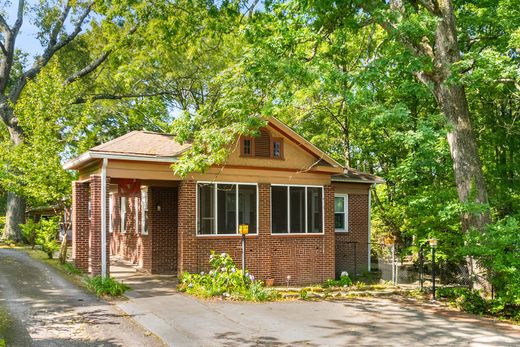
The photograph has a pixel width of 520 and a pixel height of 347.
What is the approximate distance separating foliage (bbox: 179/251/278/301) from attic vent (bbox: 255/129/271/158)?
3.49 metres

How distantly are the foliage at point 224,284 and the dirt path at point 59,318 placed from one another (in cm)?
250

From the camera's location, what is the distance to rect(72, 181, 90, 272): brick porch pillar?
51.4ft

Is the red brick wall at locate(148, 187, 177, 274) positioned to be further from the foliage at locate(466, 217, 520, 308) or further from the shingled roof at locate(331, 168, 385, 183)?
the foliage at locate(466, 217, 520, 308)

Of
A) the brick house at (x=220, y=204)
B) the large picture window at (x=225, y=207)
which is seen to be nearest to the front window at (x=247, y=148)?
the brick house at (x=220, y=204)

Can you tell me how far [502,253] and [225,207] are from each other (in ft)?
25.1

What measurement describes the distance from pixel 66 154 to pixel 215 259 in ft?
27.4

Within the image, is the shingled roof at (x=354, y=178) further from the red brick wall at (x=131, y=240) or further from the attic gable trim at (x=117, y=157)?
the red brick wall at (x=131, y=240)

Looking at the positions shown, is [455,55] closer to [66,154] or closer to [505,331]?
[505,331]

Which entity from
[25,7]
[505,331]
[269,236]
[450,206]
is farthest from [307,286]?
[25,7]

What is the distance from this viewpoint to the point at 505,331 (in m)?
10.2

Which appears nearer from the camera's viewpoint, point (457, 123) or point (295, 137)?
point (457, 123)

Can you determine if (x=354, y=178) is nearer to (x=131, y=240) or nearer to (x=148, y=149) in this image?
(x=148, y=149)

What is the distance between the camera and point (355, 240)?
62.8 feet

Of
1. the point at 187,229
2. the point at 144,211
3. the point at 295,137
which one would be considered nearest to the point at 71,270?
the point at 144,211
